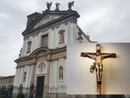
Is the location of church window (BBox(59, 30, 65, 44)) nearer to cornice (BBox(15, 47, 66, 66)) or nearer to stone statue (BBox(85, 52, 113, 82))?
cornice (BBox(15, 47, 66, 66))

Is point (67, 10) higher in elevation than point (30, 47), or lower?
higher

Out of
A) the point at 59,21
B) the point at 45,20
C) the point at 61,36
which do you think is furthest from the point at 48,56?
the point at 45,20

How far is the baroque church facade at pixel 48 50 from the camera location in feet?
42.4

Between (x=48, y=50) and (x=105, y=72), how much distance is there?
9954 mm

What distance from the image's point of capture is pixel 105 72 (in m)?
4.74

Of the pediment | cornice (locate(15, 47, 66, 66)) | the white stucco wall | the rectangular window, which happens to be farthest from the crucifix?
the pediment

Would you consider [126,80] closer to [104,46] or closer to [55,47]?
[104,46]

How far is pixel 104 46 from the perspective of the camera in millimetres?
5207

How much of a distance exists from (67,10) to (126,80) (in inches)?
474

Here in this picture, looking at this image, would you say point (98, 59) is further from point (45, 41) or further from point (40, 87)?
point (45, 41)

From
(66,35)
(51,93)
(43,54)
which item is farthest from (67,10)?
(51,93)

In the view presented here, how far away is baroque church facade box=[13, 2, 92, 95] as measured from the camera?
1292 cm

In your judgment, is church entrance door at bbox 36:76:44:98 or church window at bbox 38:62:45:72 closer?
church entrance door at bbox 36:76:44:98

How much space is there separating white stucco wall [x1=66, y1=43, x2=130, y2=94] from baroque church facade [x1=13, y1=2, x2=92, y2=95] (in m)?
7.26
